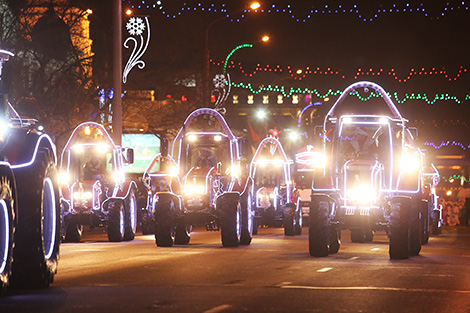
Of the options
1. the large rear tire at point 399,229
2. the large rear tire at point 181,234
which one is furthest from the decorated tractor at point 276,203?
the large rear tire at point 399,229

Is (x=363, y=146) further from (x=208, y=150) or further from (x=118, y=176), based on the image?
(x=118, y=176)

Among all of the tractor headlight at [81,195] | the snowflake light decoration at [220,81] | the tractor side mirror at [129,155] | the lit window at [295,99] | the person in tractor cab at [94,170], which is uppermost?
the lit window at [295,99]

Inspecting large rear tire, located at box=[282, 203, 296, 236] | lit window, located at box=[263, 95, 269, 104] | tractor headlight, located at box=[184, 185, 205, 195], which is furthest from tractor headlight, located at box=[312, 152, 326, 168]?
lit window, located at box=[263, 95, 269, 104]

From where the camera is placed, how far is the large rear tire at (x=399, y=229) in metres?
20.5

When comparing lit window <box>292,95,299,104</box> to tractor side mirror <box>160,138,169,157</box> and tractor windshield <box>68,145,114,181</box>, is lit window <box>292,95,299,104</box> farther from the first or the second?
tractor side mirror <box>160,138,169,157</box>

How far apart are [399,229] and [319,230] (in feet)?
4.73

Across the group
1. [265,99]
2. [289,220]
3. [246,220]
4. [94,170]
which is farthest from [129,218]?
[265,99]

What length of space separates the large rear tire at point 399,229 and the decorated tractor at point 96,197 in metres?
8.85

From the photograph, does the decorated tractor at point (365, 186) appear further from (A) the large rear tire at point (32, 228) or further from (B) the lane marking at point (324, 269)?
(A) the large rear tire at point (32, 228)

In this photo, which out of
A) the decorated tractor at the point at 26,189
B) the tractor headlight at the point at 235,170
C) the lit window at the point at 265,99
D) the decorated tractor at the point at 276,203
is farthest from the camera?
Answer: the lit window at the point at 265,99

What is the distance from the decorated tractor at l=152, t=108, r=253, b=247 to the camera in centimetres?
2444

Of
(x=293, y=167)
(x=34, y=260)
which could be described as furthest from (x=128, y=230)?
(x=34, y=260)

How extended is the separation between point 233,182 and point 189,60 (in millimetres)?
19593

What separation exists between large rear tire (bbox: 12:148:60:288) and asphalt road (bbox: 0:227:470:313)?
276 millimetres
